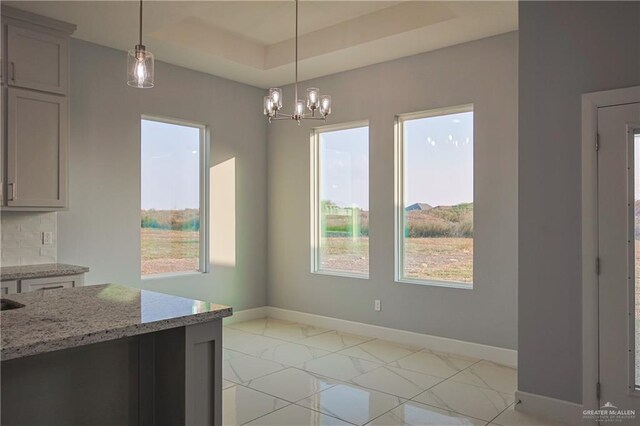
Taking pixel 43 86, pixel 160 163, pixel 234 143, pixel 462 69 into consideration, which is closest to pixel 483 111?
pixel 462 69

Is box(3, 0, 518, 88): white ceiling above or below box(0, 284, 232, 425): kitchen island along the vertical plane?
above

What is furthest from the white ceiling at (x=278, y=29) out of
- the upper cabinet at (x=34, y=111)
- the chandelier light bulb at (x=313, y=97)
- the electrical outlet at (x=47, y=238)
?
the electrical outlet at (x=47, y=238)

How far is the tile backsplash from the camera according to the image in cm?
408

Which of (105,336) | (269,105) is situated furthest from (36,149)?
(105,336)

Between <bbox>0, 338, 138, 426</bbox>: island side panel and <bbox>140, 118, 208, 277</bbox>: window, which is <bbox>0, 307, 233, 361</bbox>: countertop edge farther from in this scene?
<bbox>140, 118, 208, 277</bbox>: window

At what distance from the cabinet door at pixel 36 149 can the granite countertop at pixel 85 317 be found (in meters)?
1.70

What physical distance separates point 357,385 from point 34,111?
3417 millimetres

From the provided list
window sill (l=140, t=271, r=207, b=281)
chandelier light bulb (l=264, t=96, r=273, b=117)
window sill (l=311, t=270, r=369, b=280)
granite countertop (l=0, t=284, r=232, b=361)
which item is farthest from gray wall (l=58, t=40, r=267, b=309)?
granite countertop (l=0, t=284, r=232, b=361)

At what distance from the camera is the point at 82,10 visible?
3.91m

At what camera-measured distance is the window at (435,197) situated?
4.86 metres

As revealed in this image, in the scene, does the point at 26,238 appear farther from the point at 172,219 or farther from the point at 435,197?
the point at 435,197

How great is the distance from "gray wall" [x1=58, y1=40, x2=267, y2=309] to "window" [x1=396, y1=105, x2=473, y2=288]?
2051 mm

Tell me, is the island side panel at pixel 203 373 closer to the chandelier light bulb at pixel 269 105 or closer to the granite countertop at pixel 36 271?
the chandelier light bulb at pixel 269 105

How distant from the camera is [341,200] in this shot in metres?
5.89
